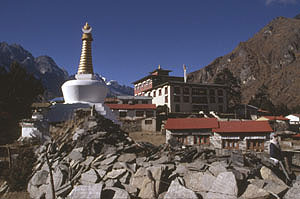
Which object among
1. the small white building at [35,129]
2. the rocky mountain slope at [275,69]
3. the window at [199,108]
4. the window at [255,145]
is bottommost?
the window at [255,145]

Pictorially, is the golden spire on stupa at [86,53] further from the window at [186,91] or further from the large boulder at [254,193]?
the window at [186,91]

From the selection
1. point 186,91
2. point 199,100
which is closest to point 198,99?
point 199,100

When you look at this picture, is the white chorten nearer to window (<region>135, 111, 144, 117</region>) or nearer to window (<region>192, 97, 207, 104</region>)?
window (<region>135, 111, 144, 117</region>)

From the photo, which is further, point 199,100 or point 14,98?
point 199,100

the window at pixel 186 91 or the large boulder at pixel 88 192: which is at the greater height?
the window at pixel 186 91

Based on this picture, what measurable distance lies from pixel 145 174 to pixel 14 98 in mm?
26475

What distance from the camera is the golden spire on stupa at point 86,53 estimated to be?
30.0 meters

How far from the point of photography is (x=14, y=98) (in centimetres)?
3014

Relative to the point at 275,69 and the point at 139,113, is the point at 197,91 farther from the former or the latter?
the point at 275,69

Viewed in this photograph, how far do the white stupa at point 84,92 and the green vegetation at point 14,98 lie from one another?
22.3 ft

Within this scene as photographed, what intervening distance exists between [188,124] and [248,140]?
5.18 meters

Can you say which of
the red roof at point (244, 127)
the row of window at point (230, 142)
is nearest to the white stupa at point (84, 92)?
the row of window at point (230, 142)

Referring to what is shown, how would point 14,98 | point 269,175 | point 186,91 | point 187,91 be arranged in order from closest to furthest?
point 269,175 < point 14,98 < point 186,91 < point 187,91

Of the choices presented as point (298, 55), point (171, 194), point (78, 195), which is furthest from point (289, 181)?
point (298, 55)
